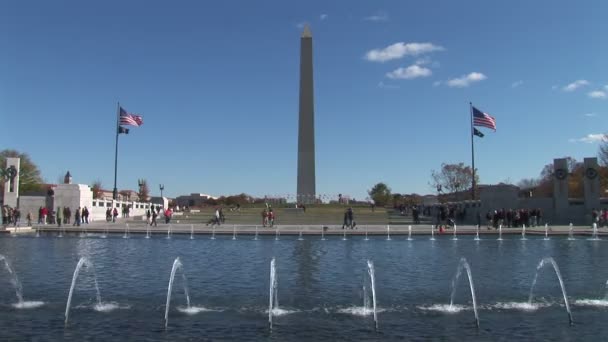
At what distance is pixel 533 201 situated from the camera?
1754 inches

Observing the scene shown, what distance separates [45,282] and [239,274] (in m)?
4.83

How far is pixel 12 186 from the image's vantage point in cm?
4756

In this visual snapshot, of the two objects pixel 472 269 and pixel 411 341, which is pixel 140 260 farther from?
pixel 411 341

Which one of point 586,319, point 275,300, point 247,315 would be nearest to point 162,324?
point 247,315

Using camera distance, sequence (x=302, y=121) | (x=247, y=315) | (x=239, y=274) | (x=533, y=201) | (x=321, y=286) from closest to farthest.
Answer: (x=247, y=315) → (x=321, y=286) → (x=239, y=274) → (x=533, y=201) → (x=302, y=121)

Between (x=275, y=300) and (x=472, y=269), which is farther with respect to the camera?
(x=472, y=269)

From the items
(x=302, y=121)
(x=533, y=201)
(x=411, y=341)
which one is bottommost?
(x=411, y=341)

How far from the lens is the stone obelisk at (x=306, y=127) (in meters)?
60.6

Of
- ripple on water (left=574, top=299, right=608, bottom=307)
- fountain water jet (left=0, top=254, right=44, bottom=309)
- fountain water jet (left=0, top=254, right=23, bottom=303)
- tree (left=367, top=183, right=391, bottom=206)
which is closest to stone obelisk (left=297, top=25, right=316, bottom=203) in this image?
fountain water jet (left=0, top=254, right=23, bottom=303)

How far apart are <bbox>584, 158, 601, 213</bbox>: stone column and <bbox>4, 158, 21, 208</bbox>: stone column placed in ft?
147

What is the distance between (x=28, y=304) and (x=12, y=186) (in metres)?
41.1

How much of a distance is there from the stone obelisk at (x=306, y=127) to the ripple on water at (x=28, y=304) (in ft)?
167

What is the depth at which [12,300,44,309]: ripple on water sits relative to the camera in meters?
10.8

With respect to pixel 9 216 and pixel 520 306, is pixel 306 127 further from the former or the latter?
pixel 520 306
